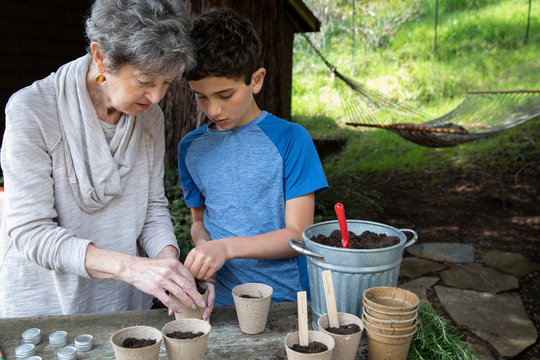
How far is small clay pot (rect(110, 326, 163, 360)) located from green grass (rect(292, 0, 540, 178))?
573 centimetres

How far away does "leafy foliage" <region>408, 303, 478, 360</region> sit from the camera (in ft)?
3.73

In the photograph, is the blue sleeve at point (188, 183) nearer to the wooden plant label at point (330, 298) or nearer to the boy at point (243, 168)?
the boy at point (243, 168)

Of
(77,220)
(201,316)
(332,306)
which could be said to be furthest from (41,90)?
(332,306)

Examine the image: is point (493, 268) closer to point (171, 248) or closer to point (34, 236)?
point (171, 248)

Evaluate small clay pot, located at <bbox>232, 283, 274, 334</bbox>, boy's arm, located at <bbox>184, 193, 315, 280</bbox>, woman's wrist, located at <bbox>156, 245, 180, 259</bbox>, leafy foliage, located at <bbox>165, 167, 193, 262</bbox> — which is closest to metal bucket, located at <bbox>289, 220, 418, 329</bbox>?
small clay pot, located at <bbox>232, 283, 274, 334</bbox>

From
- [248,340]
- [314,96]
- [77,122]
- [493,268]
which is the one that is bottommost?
[493,268]

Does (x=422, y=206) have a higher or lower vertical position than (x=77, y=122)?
lower

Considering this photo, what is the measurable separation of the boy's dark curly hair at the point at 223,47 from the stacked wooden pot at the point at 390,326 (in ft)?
2.69

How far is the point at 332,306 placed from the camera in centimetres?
108

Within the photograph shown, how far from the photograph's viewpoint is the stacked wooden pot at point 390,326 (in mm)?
1042

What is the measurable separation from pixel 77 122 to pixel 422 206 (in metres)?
4.93

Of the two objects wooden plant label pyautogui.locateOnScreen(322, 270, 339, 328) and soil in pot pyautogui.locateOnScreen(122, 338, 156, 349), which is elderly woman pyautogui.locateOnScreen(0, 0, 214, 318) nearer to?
Result: soil in pot pyautogui.locateOnScreen(122, 338, 156, 349)

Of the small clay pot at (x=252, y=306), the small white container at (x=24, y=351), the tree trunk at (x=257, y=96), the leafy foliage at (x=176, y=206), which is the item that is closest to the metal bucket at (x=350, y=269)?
the small clay pot at (x=252, y=306)

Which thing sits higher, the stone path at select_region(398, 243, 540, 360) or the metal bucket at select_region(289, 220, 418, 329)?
the metal bucket at select_region(289, 220, 418, 329)
